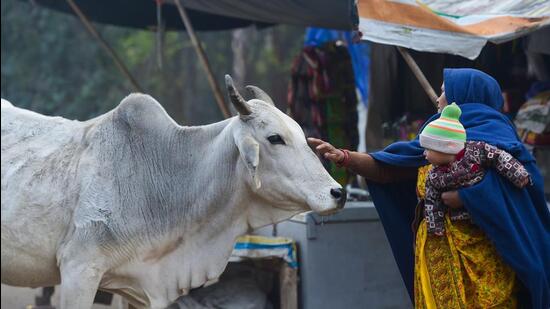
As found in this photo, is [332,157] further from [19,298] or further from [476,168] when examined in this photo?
[19,298]

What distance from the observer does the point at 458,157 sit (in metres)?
3.27

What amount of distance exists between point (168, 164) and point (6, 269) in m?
0.84

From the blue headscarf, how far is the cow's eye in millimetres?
461

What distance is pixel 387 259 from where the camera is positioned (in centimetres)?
519

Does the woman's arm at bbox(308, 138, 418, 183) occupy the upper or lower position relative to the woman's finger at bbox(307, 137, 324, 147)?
lower

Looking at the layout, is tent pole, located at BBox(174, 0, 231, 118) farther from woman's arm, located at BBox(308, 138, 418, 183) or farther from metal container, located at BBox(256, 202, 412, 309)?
woman's arm, located at BBox(308, 138, 418, 183)

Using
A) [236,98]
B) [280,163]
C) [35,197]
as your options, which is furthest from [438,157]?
[35,197]

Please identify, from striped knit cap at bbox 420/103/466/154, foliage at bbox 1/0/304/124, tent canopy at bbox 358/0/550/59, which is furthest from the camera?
foliage at bbox 1/0/304/124

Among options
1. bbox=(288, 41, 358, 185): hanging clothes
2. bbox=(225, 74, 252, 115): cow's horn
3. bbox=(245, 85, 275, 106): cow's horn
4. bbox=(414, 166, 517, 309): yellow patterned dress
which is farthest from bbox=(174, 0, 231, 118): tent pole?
bbox=(414, 166, 517, 309): yellow patterned dress

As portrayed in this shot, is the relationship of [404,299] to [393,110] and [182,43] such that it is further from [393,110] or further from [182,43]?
[182,43]

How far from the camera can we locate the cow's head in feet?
11.3

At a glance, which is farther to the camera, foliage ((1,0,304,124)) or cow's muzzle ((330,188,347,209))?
foliage ((1,0,304,124))

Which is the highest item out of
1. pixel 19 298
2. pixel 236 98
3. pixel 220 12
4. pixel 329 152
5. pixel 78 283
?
pixel 220 12

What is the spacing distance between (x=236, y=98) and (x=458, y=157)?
37.0 inches
